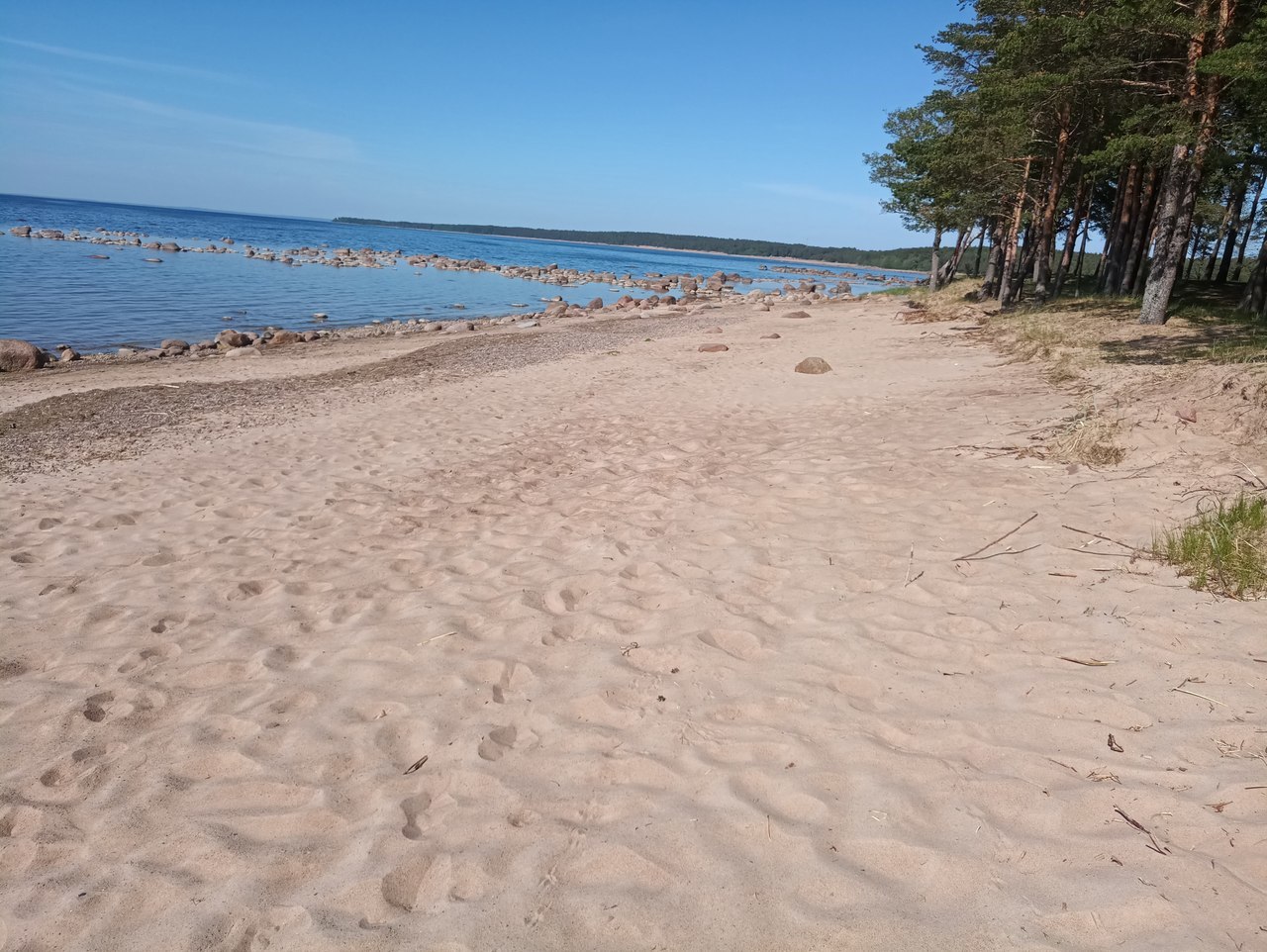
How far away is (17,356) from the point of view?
14.1 m

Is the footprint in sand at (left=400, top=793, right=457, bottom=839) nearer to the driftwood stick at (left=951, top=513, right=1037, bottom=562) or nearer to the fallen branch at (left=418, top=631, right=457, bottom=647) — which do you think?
the fallen branch at (left=418, top=631, right=457, bottom=647)

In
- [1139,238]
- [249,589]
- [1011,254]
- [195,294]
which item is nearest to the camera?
[249,589]

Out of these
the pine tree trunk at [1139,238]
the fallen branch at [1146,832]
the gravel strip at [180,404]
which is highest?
the pine tree trunk at [1139,238]

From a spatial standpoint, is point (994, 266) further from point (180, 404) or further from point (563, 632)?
point (563, 632)

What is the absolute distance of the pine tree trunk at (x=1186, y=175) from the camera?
1152 cm

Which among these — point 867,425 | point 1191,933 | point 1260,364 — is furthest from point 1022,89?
point 1191,933

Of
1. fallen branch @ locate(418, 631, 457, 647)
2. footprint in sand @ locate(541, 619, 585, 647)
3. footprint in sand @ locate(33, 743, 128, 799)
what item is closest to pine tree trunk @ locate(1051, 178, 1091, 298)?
footprint in sand @ locate(541, 619, 585, 647)

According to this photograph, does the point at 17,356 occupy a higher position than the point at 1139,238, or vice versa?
the point at 1139,238

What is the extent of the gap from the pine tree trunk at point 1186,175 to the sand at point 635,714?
983cm

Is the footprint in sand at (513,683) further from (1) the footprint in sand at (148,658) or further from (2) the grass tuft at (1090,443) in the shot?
(2) the grass tuft at (1090,443)

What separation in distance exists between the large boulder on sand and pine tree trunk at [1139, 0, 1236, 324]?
23.7m

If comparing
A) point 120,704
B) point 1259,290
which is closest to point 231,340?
point 120,704

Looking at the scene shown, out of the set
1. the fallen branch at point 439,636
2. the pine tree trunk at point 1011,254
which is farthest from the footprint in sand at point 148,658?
the pine tree trunk at point 1011,254

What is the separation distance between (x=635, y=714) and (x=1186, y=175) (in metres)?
16.1
